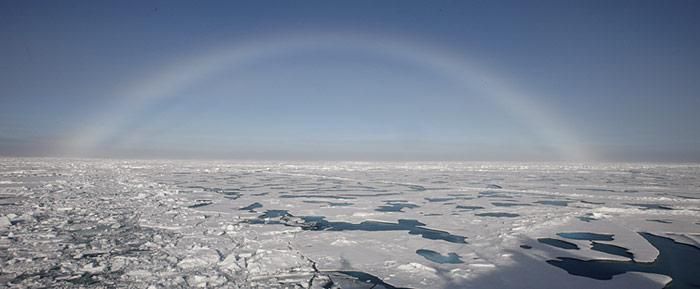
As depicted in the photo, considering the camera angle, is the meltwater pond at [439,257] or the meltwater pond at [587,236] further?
the meltwater pond at [587,236]

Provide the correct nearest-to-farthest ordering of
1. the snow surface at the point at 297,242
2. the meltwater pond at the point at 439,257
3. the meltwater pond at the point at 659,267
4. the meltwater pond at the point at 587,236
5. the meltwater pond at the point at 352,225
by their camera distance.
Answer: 1. the snow surface at the point at 297,242
2. the meltwater pond at the point at 659,267
3. the meltwater pond at the point at 439,257
4. the meltwater pond at the point at 587,236
5. the meltwater pond at the point at 352,225

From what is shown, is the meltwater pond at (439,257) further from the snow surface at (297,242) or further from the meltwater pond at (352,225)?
the meltwater pond at (352,225)

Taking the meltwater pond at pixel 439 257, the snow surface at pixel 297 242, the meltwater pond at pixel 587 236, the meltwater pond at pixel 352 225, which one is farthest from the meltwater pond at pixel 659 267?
the meltwater pond at pixel 352 225

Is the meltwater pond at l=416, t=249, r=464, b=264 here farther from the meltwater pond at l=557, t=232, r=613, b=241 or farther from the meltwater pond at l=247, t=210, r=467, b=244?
the meltwater pond at l=557, t=232, r=613, b=241

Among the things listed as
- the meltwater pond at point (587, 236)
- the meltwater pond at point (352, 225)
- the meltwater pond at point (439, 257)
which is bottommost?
the meltwater pond at point (439, 257)

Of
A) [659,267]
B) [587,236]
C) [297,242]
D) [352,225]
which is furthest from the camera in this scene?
[352,225]

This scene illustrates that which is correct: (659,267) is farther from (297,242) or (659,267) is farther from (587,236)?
(297,242)

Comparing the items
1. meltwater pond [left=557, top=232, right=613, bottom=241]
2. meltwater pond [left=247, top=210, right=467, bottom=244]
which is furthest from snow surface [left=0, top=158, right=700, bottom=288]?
meltwater pond [left=557, top=232, right=613, bottom=241]

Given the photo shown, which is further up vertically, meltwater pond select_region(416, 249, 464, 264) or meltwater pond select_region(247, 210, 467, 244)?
meltwater pond select_region(247, 210, 467, 244)

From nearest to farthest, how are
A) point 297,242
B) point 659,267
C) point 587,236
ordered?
1. point 659,267
2. point 297,242
3. point 587,236

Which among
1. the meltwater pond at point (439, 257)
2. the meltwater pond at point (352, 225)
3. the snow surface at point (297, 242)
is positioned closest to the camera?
the snow surface at point (297, 242)

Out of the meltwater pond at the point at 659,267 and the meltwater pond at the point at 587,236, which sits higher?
the meltwater pond at the point at 587,236

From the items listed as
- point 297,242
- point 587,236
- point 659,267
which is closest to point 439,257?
point 297,242
